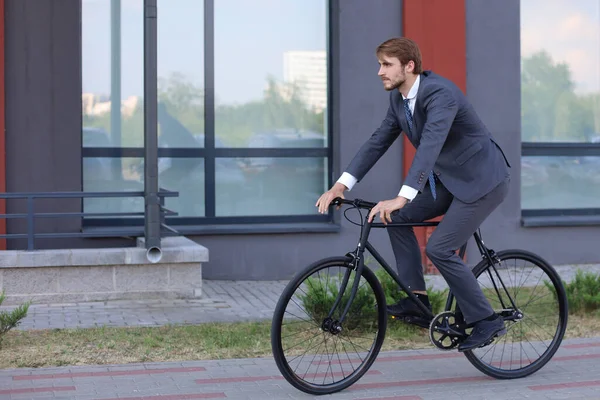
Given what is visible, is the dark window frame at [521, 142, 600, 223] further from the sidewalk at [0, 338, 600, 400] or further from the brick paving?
the sidewalk at [0, 338, 600, 400]

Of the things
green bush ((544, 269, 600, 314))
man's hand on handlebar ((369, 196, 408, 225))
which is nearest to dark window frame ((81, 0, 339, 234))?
green bush ((544, 269, 600, 314))

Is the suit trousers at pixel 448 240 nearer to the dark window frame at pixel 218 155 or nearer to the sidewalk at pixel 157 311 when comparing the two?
the sidewalk at pixel 157 311

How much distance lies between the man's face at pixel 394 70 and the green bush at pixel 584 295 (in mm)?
3105

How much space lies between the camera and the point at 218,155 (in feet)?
35.0

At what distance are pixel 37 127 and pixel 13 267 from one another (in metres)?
1.85

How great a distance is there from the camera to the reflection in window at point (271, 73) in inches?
422

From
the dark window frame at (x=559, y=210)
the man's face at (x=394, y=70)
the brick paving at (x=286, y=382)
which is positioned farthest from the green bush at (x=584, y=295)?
the dark window frame at (x=559, y=210)

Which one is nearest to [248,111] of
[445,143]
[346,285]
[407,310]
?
[445,143]

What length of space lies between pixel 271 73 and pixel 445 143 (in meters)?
5.54

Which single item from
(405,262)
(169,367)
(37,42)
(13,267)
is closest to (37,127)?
(37,42)

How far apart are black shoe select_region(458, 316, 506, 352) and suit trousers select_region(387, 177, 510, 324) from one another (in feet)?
0.20

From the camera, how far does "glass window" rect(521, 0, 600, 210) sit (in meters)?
11.6

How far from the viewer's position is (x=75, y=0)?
9969mm

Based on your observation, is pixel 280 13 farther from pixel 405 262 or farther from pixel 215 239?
pixel 405 262
